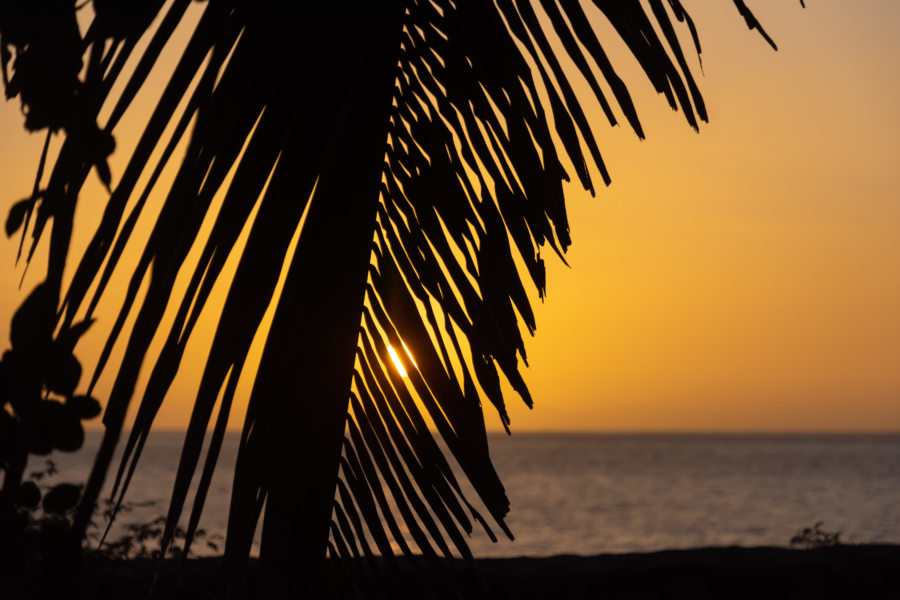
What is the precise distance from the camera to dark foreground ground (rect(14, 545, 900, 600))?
384 centimetres

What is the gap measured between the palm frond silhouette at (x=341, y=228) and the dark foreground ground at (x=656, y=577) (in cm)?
242

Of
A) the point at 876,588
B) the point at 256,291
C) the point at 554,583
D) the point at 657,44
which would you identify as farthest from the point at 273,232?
the point at 876,588

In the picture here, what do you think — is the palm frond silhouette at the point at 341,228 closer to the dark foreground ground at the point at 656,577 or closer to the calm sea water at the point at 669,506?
the dark foreground ground at the point at 656,577

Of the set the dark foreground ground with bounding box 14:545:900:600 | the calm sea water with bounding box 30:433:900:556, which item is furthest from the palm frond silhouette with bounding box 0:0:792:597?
the calm sea water with bounding box 30:433:900:556

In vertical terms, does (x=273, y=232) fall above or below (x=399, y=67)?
below

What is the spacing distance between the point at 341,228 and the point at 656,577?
122 inches

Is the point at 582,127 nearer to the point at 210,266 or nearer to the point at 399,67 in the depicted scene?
the point at 399,67

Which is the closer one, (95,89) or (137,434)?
(137,434)

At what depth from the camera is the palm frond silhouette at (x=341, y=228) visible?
3.87 feet

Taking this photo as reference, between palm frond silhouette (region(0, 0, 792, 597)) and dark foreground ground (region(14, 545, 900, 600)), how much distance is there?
7.95 feet

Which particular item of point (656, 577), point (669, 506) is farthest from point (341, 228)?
point (669, 506)

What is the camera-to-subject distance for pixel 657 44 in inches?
58.2

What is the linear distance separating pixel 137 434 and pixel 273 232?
0.99 ft

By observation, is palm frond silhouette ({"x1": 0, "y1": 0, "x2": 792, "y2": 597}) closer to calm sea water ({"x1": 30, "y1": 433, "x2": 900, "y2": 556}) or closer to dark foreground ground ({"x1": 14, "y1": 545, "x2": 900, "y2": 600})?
dark foreground ground ({"x1": 14, "y1": 545, "x2": 900, "y2": 600})
